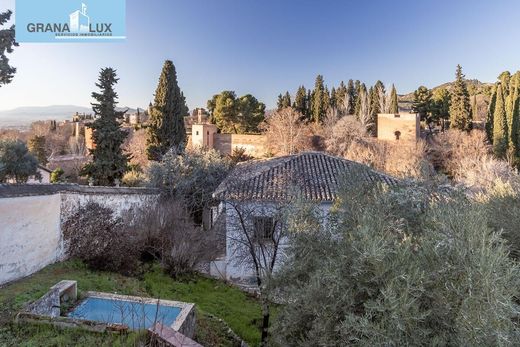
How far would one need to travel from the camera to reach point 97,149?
66.9 feet

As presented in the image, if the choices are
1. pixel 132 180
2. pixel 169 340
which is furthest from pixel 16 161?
pixel 169 340

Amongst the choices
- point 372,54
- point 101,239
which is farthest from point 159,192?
point 372,54

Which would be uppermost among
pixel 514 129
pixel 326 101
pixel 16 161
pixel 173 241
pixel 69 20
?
pixel 326 101

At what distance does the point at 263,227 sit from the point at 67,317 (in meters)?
7.17

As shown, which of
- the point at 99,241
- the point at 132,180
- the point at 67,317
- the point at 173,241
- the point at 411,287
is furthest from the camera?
the point at 132,180

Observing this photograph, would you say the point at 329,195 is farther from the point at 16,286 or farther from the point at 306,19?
the point at 306,19

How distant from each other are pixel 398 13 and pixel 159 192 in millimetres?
20107

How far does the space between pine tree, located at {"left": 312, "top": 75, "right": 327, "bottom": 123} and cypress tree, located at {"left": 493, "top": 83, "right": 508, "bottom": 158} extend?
18.2 meters

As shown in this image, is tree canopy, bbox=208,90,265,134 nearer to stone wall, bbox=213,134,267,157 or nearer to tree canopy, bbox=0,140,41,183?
stone wall, bbox=213,134,267,157

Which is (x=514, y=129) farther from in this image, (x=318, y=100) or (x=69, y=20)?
(x=69, y=20)

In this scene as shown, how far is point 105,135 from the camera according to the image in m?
20.1

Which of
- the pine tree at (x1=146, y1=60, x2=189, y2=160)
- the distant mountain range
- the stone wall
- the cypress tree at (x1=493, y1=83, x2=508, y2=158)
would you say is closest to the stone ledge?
the pine tree at (x1=146, y1=60, x2=189, y2=160)

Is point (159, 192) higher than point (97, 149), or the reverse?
point (97, 149)

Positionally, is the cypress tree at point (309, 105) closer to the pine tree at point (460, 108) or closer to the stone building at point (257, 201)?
the pine tree at point (460, 108)
